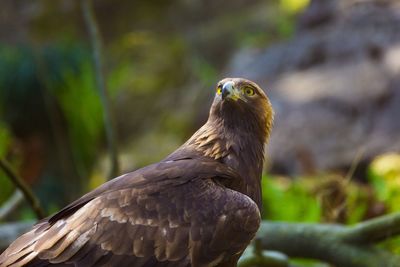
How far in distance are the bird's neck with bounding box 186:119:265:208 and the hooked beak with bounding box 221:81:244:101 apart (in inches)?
7.2

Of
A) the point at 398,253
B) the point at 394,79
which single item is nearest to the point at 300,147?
the point at 394,79

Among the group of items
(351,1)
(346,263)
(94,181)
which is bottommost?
(94,181)

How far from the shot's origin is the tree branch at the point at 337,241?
183 inches

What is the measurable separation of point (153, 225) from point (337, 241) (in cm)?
171

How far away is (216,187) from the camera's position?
370 centimetres

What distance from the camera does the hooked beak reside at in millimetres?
4004

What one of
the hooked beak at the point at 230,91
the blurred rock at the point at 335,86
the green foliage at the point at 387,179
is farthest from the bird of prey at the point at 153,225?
the blurred rock at the point at 335,86

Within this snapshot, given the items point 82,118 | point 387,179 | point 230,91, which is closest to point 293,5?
point 82,118

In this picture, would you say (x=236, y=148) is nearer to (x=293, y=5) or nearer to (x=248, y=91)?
(x=248, y=91)

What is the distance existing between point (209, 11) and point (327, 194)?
1002 centimetres

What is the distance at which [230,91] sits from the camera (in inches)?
158

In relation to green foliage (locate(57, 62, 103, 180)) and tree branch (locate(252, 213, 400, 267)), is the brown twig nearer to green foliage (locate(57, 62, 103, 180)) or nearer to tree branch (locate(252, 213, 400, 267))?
tree branch (locate(252, 213, 400, 267))

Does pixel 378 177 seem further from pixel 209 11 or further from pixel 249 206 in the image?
pixel 209 11

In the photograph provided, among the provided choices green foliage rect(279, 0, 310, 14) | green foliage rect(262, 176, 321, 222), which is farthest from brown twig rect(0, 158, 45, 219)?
green foliage rect(279, 0, 310, 14)
